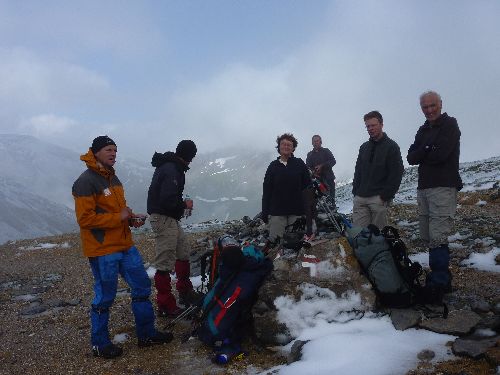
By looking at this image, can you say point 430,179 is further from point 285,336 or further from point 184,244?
point 184,244

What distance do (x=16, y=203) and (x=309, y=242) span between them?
200967 millimetres

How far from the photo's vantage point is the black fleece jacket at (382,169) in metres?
6.80

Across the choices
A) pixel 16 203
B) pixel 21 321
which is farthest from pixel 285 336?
pixel 16 203

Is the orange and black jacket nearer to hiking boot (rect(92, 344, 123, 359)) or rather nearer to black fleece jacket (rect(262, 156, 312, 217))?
hiking boot (rect(92, 344, 123, 359))

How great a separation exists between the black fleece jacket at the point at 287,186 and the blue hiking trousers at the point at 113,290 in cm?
284

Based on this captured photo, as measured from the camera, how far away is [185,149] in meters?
7.30

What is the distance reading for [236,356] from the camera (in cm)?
534

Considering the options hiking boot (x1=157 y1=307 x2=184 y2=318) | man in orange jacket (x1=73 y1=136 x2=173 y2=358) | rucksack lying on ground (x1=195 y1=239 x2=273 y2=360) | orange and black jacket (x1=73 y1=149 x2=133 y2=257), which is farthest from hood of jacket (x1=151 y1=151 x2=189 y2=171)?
hiking boot (x1=157 y1=307 x2=184 y2=318)

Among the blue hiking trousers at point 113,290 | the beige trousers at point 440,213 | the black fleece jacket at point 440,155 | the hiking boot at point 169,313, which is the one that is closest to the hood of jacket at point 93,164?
the blue hiking trousers at point 113,290

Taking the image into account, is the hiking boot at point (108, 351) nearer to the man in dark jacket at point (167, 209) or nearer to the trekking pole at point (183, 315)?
the trekking pole at point (183, 315)

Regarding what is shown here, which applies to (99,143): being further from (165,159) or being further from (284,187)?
(284,187)

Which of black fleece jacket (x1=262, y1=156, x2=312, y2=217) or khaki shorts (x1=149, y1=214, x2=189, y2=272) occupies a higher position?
black fleece jacket (x1=262, y1=156, x2=312, y2=217)

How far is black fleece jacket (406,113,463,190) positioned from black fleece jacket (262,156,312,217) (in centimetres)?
216

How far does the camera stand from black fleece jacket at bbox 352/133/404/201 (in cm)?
680
